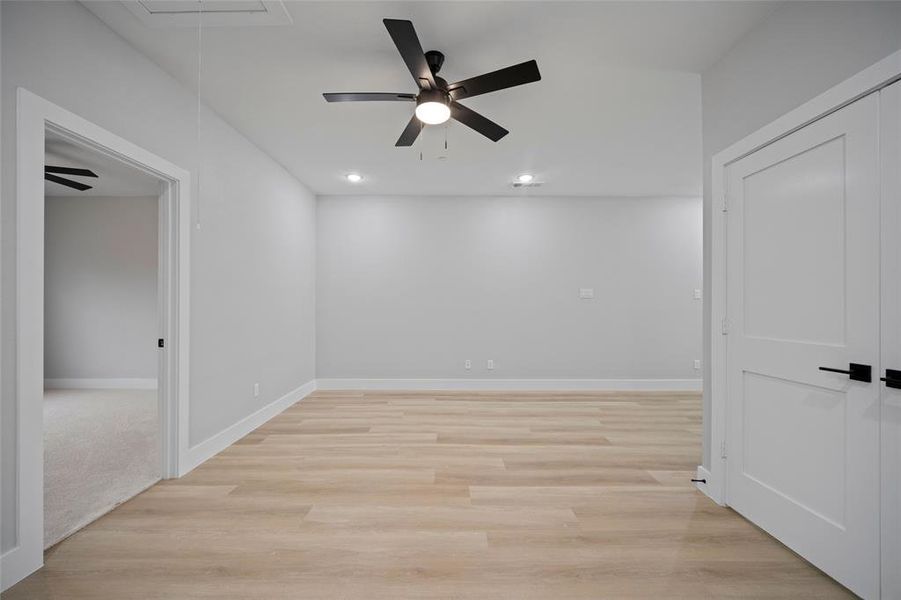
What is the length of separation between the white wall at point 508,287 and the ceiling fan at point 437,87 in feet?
9.56

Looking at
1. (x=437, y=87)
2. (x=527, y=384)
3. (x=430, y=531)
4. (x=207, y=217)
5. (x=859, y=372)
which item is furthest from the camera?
(x=527, y=384)

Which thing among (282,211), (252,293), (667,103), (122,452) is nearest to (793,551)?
(667,103)

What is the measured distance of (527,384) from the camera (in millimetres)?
5566

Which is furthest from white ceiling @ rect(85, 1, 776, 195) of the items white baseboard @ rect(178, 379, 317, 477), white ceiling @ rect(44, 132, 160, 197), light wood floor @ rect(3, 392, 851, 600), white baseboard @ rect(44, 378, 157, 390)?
white baseboard @ rect(44, 378, 157, 390)

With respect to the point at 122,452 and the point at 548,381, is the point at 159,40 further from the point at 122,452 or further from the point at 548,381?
the point at 548,381

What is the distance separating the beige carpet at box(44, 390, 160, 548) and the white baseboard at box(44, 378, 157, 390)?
68cm

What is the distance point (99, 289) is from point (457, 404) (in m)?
5.34

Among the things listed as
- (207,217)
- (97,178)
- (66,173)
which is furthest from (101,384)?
(207,217)

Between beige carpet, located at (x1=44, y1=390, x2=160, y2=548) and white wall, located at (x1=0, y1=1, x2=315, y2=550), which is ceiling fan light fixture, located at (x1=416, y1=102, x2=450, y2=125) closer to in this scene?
white wall, located at (x1=0, y1=1, x2=315, y2=550)

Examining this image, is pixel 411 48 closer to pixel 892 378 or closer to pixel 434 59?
pixel 434 59

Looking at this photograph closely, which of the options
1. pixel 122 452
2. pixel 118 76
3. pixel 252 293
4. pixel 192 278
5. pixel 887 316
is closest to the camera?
pixel 887 316

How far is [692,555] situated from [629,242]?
4391 mm

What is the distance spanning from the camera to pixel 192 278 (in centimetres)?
292

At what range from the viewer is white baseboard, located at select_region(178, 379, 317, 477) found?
2.90m
